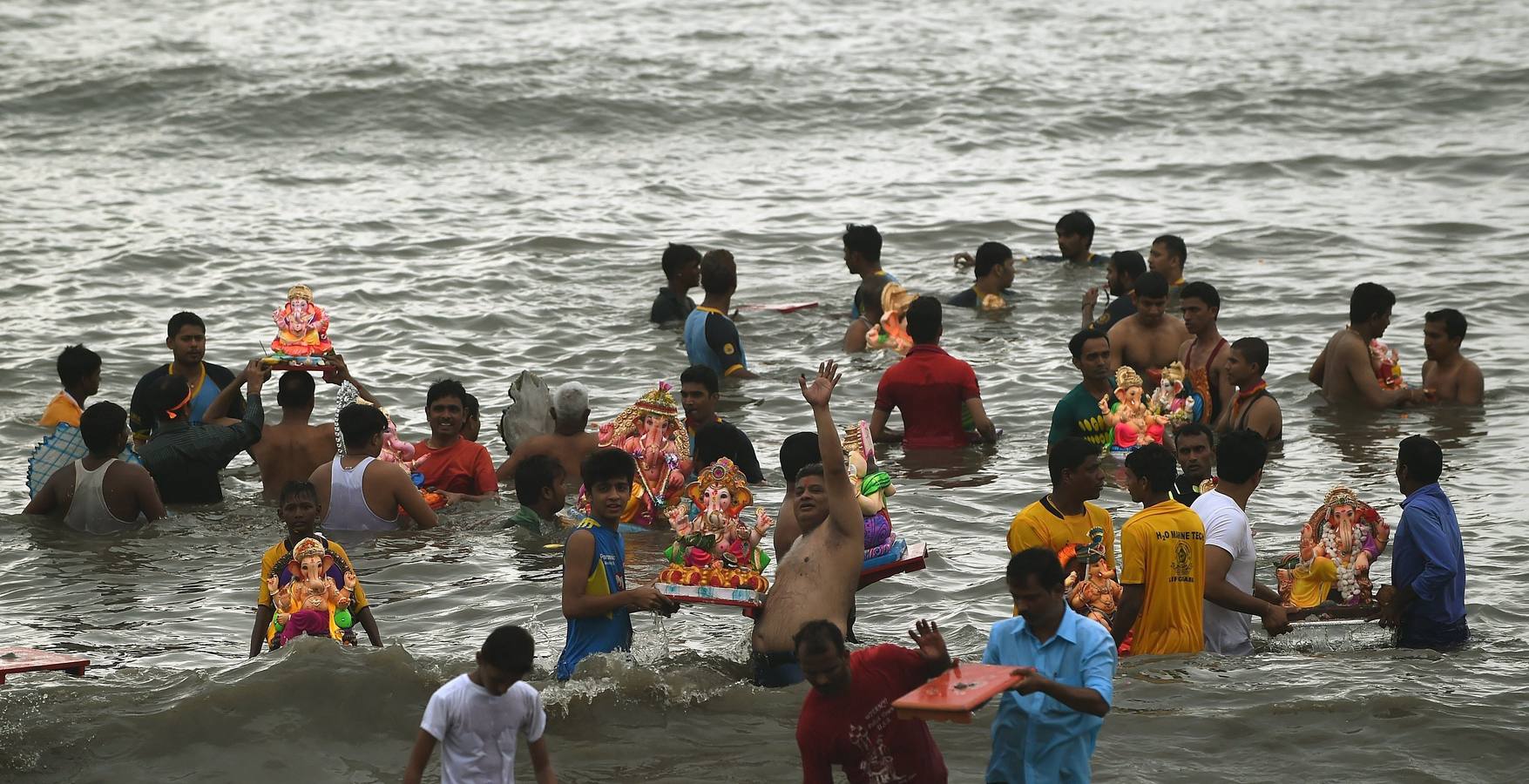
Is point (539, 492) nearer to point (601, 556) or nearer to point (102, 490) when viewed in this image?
point (102, 490)

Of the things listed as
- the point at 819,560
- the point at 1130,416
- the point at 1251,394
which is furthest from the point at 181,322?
the point at 1251,394

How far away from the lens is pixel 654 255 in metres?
20.0

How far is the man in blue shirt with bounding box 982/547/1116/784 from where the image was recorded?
576 centimetres

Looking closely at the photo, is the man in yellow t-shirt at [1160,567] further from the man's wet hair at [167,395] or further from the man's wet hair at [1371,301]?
the man's wet hair at [167,395]

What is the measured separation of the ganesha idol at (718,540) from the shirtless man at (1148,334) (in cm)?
541

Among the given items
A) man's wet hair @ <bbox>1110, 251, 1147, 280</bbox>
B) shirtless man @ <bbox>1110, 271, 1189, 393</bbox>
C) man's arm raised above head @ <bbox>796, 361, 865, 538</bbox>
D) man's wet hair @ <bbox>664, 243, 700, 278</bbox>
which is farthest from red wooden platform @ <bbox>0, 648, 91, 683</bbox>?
man's wet hair @ <bbox>1110, 251, 1147, 280</bbox>

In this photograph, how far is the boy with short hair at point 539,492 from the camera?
10141 mm

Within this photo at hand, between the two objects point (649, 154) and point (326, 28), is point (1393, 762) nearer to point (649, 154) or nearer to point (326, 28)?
point (649, 154)

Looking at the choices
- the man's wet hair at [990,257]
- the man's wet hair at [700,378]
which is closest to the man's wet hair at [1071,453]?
the man's wet hair at [700,378]

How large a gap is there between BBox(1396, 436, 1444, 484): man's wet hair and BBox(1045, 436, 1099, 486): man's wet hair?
60.7 inches

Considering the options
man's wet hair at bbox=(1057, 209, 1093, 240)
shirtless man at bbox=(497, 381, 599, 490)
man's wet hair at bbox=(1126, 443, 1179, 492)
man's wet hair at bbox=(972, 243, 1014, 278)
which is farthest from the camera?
man's wet hair at bbox=(1057, 209, 1093, 240)

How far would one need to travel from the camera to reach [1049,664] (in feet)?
19.1

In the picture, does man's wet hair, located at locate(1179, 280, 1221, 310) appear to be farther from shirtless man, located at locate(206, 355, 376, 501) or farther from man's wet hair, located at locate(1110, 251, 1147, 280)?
shirtless man, located at locate(206, 355, 376, 501)

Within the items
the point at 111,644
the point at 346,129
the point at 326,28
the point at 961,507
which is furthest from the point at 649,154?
the point at 111,644
